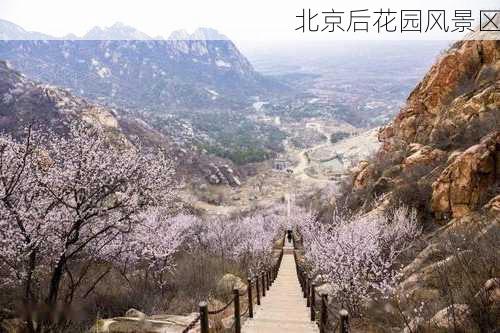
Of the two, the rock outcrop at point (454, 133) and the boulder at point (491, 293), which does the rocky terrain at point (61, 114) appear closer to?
the rock outcrop at point (454, 133)

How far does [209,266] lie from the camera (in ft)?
85.4

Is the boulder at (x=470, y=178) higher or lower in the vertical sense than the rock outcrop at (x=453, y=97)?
lower

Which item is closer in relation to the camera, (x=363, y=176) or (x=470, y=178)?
(x=470, y=178)

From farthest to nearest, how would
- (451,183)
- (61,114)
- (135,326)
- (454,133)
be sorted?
(61,114) < (454,133) < (451,183) < (135,326)

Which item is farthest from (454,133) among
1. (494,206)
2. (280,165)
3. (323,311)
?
(280,165)

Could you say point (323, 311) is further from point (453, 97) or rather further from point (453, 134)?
point (453, 97)

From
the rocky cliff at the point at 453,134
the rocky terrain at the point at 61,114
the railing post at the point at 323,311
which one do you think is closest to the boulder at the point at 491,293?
the railing post at the point at 323,311

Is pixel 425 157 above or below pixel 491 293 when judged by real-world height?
below

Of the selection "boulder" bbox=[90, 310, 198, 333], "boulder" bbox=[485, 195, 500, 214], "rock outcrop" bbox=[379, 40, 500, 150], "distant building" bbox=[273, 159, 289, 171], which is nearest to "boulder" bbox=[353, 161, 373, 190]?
"rock outcrop" bbox=[379, 40, 500, 150]

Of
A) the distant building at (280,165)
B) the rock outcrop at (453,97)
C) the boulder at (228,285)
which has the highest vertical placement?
the rock outcrop at (453,97)

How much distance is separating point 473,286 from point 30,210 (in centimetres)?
947

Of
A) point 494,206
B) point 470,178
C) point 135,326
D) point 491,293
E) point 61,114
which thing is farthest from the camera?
point 61,114

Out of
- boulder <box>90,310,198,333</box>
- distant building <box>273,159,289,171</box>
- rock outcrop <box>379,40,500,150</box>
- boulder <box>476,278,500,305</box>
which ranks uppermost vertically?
rock outcrop <box>379,40,500,150</box>

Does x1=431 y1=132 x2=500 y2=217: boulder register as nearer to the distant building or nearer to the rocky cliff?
the rocky cliff
